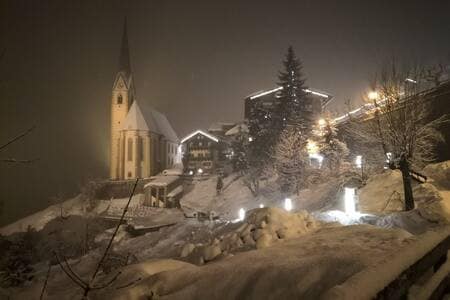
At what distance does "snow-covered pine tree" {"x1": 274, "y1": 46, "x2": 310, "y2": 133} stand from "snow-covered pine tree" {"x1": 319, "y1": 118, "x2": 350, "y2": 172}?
5286mm

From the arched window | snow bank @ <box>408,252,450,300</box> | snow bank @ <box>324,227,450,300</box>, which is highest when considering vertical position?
the arched window

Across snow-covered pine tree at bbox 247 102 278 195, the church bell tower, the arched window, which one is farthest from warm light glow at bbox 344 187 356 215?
the church bell tower

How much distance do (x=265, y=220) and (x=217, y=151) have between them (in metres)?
45.6

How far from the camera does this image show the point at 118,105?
65188mm

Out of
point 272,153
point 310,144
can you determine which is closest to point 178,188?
point 272,153

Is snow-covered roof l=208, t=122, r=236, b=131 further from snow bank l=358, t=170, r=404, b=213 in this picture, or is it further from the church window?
snow bank l=358, t=170, r=404, b=213

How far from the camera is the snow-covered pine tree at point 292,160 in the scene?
102 feet

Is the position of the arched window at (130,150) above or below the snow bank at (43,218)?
above

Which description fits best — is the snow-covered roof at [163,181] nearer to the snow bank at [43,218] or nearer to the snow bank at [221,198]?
the snow bank at [221,198]

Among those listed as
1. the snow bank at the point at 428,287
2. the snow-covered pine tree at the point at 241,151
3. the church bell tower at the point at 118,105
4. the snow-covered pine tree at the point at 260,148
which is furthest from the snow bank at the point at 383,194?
the church bell tower at the point at 118,105

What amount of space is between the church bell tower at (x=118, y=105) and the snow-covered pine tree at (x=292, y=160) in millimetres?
39886

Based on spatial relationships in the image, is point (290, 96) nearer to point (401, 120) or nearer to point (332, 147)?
point (332, 147)

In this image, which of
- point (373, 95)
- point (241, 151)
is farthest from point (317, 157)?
point (373, 95)

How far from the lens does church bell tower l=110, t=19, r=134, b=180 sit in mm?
62459
